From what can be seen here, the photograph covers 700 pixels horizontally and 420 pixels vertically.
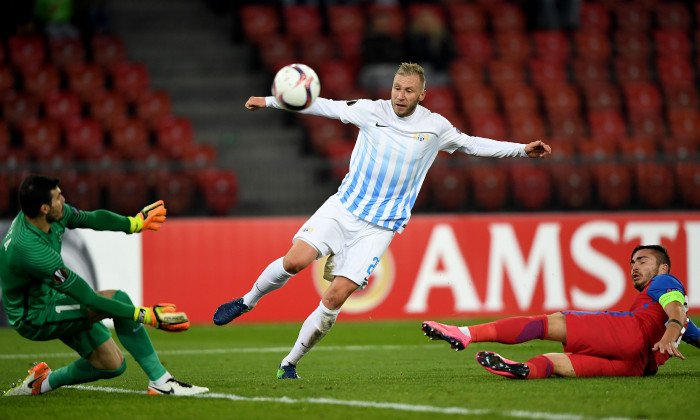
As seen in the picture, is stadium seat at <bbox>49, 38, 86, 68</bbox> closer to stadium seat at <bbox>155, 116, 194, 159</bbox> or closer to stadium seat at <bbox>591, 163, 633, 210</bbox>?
stadium seat at <bbox>155, 116, 194, 159</bbox>

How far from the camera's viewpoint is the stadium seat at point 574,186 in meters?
13.6

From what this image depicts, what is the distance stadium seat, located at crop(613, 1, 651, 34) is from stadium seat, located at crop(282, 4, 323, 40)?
6.10m

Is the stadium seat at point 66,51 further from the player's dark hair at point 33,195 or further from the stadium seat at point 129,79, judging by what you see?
the player's dark hair at point 33,195

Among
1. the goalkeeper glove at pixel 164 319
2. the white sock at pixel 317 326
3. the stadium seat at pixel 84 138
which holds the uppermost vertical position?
the stadium seat at pixel 84 138

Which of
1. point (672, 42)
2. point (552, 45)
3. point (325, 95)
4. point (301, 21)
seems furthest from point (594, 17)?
point (325, 95)

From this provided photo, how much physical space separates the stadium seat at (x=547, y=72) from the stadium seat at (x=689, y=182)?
178 inches

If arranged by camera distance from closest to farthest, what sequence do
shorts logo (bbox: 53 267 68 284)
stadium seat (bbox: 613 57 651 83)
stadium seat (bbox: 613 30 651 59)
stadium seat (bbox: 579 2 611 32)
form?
shorts logo (bbox: 53 267 68 284) < stadium seat (bbox: 613 57 651 83) < stadium seat (bbox: 613 30 651 59) < stadium seat (bbox: 579 2 611 32)

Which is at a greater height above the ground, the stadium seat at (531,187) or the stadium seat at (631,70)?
the stadium seat at (631,70)

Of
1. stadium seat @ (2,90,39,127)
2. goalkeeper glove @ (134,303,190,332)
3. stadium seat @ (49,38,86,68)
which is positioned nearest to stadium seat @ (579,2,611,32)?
stadium seat @ (49,38,86,68)

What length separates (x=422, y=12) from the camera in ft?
57.6

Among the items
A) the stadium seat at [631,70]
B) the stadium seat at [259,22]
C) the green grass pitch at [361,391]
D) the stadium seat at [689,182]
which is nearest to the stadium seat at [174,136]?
the stadium seat at [259,22]

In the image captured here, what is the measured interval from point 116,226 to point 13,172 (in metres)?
7.16

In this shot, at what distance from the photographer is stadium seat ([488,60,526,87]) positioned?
57.2 feet

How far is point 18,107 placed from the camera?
51.8 feet
